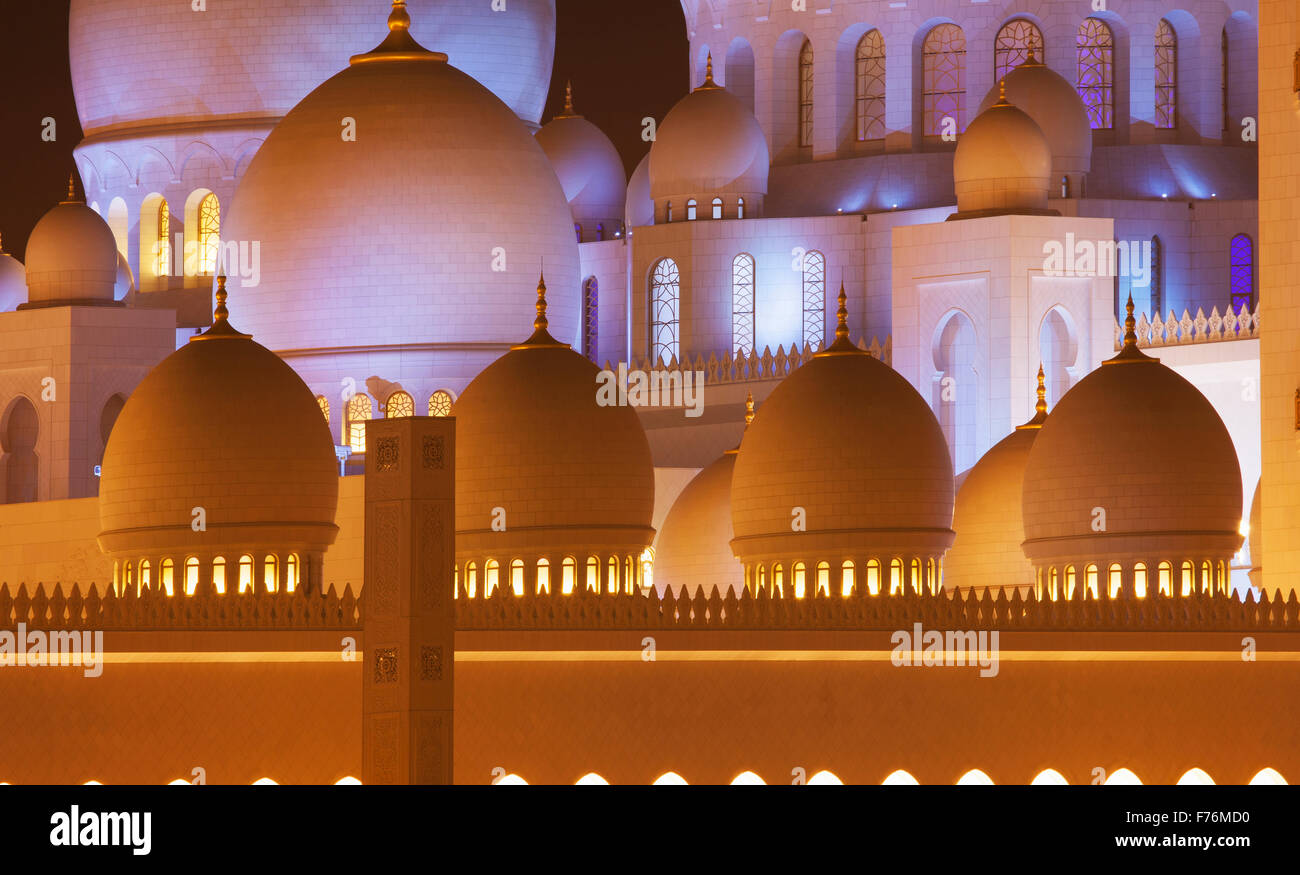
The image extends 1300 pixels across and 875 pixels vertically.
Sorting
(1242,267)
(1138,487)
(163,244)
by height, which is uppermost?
(163,244)

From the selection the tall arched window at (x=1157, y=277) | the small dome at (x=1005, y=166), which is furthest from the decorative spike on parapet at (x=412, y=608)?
the tall arched window at (x=1157, y=277)

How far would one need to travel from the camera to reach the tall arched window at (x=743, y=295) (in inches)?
1973

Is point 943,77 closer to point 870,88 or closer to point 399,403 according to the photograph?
point 870,88

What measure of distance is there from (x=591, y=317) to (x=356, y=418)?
628cm

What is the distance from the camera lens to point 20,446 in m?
48.7

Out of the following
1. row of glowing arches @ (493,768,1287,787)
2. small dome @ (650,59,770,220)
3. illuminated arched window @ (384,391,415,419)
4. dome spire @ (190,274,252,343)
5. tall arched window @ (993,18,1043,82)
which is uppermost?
tall arched window @ (993,18,1043,82)

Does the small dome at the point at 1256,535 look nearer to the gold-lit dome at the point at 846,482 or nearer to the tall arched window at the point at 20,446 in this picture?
the gold-lit dome at the point at 846,482

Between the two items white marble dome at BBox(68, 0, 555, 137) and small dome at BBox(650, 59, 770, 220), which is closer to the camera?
small dome at BBox(650, 59, 770, 220)

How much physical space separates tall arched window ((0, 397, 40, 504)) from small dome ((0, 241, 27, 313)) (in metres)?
3.57

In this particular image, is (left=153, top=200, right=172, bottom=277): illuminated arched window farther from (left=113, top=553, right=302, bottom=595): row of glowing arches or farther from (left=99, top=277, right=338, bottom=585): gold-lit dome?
(left=113, top=553, right=302, bottom=595): row of glowing arches

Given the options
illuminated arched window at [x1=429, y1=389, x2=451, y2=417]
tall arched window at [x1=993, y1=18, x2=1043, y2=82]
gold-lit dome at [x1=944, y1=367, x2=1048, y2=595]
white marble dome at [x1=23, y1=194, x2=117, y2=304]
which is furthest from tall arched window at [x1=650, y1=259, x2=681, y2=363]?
gold-lit dome at [x1=944, y1=367, x2=1048, y2=595]

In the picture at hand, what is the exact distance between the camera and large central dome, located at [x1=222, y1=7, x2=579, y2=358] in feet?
153

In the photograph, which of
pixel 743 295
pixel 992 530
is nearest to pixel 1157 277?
pixel 743 295
